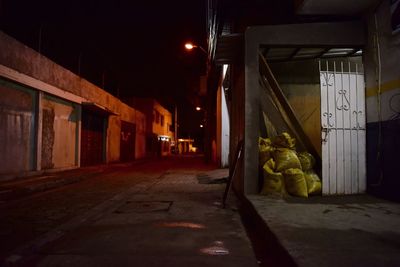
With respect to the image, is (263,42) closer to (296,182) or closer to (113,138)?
(296,182)

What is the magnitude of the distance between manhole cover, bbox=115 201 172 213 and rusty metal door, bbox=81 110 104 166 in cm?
1224

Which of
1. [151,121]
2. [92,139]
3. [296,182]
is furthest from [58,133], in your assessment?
[151,121]

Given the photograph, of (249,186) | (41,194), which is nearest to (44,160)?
(41,194)

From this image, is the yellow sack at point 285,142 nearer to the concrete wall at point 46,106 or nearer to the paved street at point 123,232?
the paved street at point 123,232

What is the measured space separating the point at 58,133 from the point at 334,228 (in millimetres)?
13681

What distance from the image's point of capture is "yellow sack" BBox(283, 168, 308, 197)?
6645 millimetres

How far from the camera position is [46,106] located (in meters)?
13.8

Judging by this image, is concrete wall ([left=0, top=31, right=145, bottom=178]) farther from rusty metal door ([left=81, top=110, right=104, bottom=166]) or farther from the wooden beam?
the wooden beam

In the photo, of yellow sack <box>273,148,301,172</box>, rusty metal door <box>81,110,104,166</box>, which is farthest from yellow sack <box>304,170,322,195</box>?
rusty metal door <box>81,110,104,166</box>

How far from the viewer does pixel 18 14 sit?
1344 centimetres

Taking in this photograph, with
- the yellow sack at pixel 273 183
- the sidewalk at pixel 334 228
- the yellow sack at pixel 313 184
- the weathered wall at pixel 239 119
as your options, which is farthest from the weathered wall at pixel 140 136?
the sidewalk at pixel 334 228

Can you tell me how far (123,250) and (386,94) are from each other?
5487mm

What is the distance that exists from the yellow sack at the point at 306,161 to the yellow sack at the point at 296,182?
493 millimetres

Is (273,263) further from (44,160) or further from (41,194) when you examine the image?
(44,160)
